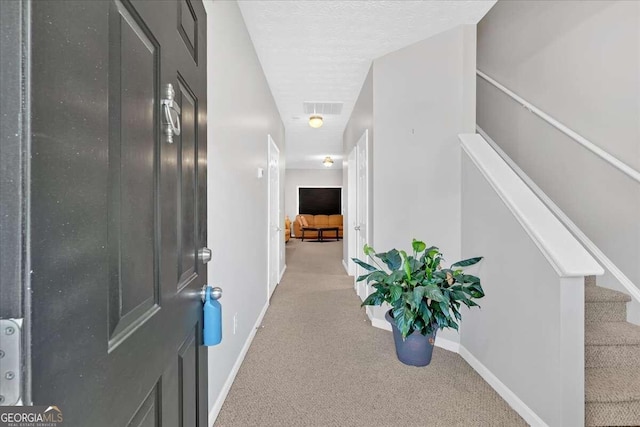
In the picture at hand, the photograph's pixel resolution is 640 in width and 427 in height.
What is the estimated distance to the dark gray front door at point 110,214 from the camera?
1.15 feet

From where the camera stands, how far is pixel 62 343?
0.37 meters

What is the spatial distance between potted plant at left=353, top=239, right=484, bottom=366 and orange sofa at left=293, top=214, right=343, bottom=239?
7675mm

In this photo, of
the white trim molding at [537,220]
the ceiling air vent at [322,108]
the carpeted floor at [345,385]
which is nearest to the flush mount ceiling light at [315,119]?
the ceiling air vent at [322,108]

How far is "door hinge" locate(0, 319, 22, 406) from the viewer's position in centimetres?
31

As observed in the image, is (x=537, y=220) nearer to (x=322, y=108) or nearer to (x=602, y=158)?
(x=602, y=158)

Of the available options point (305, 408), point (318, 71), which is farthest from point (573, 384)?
point (318, 71)

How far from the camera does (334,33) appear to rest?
2461 millimetres

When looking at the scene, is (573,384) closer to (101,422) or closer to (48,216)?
(101,422)

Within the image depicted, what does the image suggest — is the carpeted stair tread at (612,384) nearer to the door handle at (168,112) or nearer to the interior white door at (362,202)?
the interior white door at (362,202)

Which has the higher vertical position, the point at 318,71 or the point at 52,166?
the point at 318,71

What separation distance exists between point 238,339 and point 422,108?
2.40 meters

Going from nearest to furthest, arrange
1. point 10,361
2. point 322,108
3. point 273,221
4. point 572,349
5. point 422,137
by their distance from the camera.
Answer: point 10,361, point 572,349, point 422,137, point 273,221, point 322,108

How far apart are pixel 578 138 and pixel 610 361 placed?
4.90 ft

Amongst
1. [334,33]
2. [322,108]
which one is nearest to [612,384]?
[334,33]
